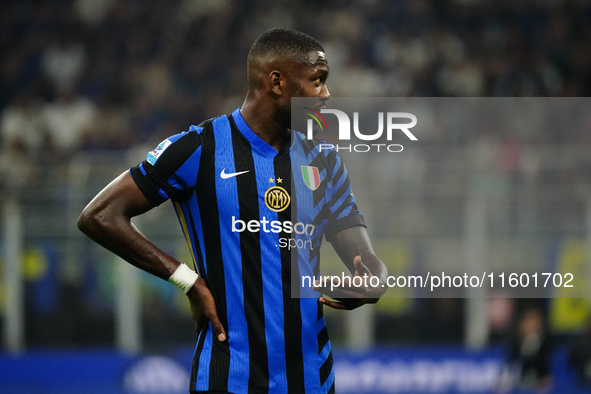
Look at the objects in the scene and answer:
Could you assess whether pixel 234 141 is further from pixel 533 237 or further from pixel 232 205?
pixel 533 237

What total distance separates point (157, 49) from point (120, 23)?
79 centimetres

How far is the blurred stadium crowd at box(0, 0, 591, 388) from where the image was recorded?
10555 mm

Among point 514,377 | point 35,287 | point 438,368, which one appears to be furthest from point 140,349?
point 514,377

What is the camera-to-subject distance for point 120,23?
40.1ft

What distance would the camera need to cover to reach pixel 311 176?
304cm

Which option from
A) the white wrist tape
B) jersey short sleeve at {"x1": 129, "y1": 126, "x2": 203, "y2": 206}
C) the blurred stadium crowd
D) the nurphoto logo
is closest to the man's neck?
the nurphoto logo

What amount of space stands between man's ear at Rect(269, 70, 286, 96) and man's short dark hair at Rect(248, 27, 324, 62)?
65 mm

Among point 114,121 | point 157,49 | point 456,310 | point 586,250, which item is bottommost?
point 456,310

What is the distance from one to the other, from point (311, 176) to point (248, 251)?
38 centimetres

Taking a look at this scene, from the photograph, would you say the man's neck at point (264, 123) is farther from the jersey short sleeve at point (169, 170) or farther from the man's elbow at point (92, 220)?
the man's elbow at point (92, 220)

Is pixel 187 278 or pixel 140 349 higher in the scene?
pixel 187 278

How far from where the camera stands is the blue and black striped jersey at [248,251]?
287 cm

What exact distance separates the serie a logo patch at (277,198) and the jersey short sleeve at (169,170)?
275 mm

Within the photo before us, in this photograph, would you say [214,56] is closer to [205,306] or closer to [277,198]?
[277,198]
